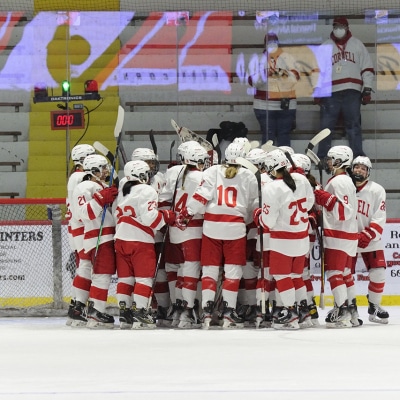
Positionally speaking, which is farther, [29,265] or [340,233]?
[29,265]

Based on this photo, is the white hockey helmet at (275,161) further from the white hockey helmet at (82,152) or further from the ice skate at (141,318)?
the white hockey helmet at (82,152)

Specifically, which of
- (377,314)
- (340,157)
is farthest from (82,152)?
(377,314)

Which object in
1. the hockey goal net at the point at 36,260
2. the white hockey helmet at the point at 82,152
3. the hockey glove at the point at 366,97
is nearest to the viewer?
the white hockey helmet at the point at 82,152

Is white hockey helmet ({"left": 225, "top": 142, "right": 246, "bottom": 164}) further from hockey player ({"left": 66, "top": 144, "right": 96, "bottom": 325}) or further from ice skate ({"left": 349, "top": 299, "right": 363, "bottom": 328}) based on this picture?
ice skate ({"left": 349, "top": 299, "right": 363, "bottom": 328})

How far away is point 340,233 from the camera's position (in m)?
7.13

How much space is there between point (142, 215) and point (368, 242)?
4.68 ft

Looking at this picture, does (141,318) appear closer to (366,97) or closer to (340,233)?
(340,233)

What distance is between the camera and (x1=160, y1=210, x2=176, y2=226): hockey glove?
6996mm

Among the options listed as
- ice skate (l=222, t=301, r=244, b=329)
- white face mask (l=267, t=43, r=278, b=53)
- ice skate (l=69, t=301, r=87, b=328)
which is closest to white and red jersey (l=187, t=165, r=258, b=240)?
ice skate (l=222, t=301, r=244, b=329)

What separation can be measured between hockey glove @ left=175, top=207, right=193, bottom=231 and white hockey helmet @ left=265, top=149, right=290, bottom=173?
549 millimetres

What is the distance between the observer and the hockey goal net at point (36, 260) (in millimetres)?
8234

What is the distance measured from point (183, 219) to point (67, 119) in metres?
2.60

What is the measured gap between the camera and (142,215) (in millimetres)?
6922

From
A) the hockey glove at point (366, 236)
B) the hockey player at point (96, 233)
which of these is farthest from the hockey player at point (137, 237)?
the hockey glove at point (366, 236)
